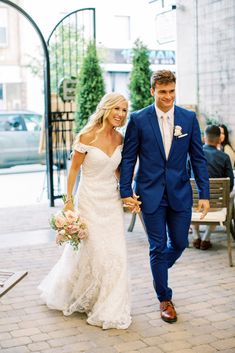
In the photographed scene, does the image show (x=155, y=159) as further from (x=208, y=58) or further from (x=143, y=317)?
(x=208, y=58)

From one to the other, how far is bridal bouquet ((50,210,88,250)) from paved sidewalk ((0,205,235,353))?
0.65m

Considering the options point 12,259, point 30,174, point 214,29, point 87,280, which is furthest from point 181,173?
point 30,174

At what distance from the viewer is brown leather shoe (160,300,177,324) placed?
4527 mm

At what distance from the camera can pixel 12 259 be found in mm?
6496

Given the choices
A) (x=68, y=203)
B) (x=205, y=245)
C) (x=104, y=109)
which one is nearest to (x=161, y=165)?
(x=104, y=109)

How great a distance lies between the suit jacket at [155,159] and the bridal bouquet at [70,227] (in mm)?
398

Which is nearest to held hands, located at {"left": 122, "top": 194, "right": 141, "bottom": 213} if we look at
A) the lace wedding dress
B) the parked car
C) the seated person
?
the lace wedding dress

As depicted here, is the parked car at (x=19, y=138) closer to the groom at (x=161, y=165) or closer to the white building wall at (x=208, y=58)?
the white building wall at (x=208, y=58)

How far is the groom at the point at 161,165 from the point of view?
4.39m

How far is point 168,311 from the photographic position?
4559 millimetres

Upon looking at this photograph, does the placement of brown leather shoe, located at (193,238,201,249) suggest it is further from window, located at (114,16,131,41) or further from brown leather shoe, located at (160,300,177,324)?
window, located at (114,16,131,41)

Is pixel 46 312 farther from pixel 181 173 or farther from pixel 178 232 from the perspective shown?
pixel 181 173

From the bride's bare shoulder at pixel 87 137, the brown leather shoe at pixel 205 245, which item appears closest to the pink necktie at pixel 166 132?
the bride's bare shoulder at pixel 87 137

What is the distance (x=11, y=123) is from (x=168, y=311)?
1201 centimetres
